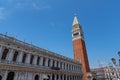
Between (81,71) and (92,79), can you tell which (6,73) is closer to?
(81,71)

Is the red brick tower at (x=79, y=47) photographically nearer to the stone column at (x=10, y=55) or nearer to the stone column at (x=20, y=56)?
the stone column at (x=20, y=56)

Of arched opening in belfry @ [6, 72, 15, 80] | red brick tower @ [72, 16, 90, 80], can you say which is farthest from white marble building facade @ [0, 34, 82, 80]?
red brick tower @ [72, 16, 90, 80]

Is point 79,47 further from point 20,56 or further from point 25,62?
point 20,56

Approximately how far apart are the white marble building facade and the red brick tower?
17053mm

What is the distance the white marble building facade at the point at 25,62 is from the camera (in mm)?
20250

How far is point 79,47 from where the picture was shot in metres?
53.8

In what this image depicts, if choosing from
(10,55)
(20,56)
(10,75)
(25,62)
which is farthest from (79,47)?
(10,75)

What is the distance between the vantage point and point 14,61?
2170 centimetres

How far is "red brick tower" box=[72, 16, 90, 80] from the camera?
49.0 m

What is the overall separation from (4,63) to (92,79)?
130ft

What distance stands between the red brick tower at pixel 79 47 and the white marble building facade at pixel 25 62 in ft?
55.9

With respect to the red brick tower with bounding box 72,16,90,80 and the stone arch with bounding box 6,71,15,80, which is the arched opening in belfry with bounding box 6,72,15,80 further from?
the red brick tower with bounding box 72,16,90,80

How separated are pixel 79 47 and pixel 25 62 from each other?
111 feet

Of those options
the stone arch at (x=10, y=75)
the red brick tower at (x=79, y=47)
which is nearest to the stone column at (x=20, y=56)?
the stone arch at (x=10, y=75)
